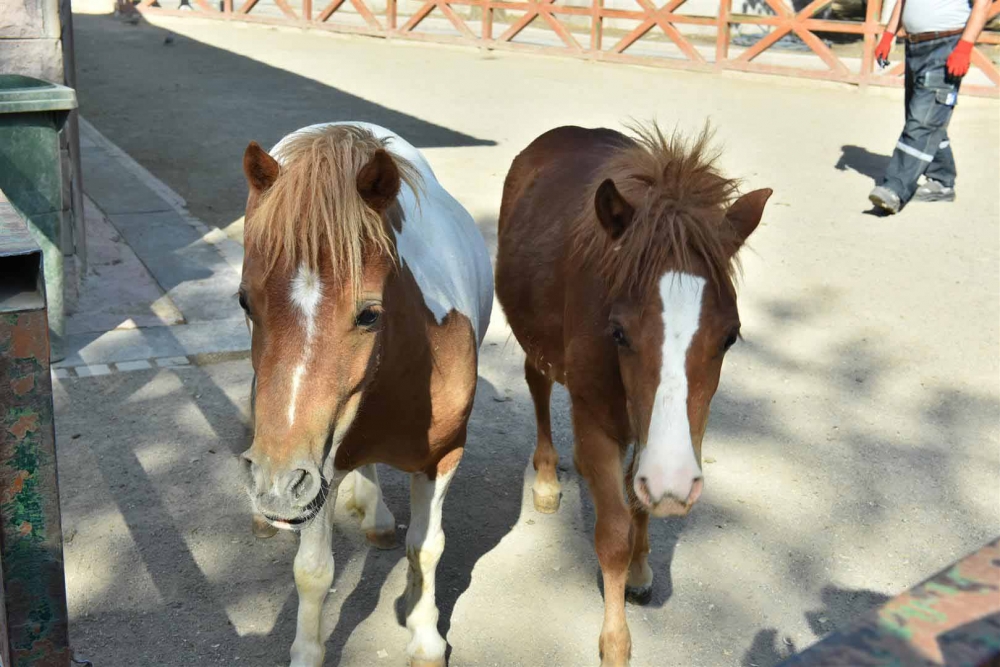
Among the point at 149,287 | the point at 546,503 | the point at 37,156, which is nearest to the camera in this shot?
the point at 546,503

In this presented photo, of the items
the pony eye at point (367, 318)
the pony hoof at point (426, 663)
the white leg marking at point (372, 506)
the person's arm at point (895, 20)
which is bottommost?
the pony hoof at point (426, 663)

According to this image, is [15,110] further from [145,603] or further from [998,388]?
[998,388]

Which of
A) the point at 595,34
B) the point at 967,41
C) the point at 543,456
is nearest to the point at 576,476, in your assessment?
the point at 543,456

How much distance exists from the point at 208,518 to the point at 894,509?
270cm

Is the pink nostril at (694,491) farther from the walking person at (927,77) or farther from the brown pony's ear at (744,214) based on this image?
the walking person at (927,77)

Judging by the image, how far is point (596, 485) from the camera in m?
3.19

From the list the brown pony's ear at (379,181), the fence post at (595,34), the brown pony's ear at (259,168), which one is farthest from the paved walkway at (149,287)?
the fence post at (595,34)

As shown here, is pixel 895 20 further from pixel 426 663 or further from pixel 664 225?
pixel 426 663

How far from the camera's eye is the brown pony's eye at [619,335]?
281 centimetres

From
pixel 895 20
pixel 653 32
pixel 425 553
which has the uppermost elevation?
pixel 895 20

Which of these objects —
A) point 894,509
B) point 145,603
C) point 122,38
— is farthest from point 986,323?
point 122,38

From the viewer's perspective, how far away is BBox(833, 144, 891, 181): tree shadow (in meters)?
10.4

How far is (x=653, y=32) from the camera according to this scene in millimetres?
24594

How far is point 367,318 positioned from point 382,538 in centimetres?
155
